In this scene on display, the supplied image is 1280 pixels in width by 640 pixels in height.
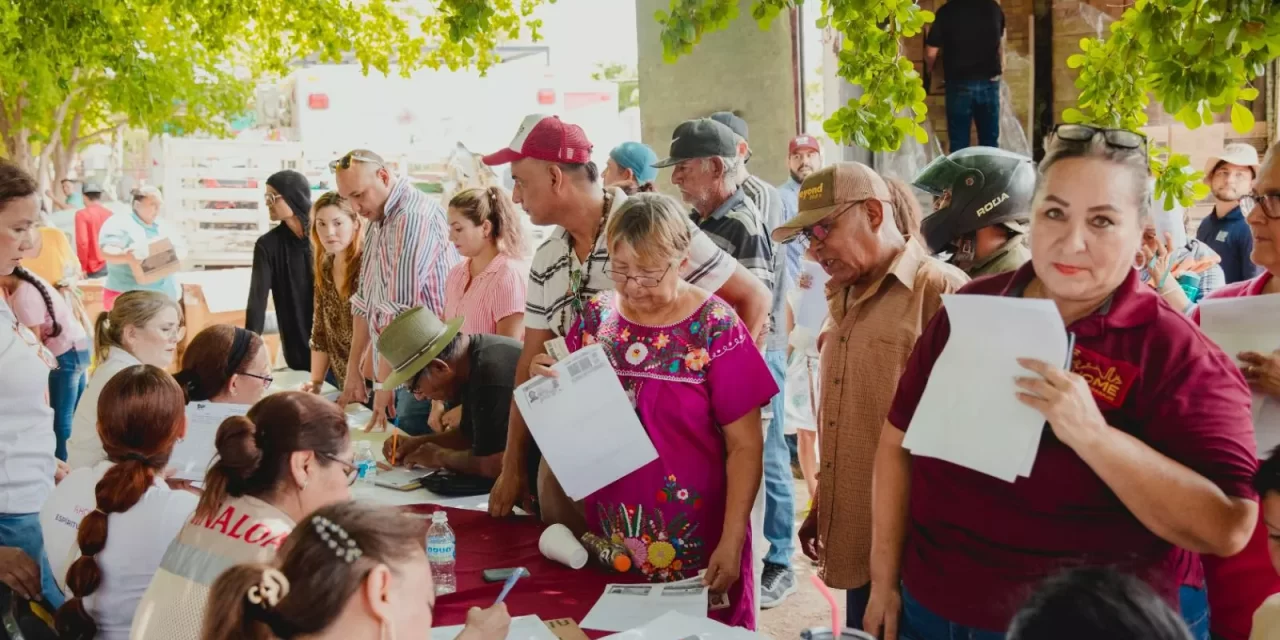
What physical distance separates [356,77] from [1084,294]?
13582mm

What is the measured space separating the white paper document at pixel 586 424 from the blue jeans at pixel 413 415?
170cm

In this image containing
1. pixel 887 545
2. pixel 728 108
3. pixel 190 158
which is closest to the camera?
Answer: pixel 887 545

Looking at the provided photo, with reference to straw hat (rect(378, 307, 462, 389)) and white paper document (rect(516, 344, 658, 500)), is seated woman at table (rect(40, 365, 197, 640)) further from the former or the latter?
straw hat (rect(378, 307, 462, 389))

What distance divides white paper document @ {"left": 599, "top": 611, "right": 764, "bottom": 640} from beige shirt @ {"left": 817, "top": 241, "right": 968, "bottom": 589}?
356 millimetres

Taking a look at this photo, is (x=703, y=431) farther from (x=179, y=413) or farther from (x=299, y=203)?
(x=299, y=203)

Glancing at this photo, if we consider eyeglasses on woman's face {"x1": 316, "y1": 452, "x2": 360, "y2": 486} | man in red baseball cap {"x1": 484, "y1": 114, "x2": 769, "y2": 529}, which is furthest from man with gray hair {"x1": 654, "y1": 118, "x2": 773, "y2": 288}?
eyeglasses on woman's face {"x1": 316, "y1": 452, "x2": 360, "y2": 486}

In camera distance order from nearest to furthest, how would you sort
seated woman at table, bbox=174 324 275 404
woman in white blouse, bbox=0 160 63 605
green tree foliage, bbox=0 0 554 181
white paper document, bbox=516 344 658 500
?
1. white paper document, bbox=516 344 658 500
2. woman in white blouse, bbox=0 160 63 605
3. seated woman at table, bbox=174 324 275 404
4. green tree foliage, bbox=0 0 554 181

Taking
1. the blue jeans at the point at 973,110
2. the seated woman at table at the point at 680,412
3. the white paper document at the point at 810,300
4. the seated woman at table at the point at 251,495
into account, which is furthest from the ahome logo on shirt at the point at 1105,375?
the blue jeans at the point at 973,110

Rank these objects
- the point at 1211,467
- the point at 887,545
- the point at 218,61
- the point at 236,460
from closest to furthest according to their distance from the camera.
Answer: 1. the point at 1211,467
2. the point at 887,545
3. the point at 236,460
4. the point at 218,61

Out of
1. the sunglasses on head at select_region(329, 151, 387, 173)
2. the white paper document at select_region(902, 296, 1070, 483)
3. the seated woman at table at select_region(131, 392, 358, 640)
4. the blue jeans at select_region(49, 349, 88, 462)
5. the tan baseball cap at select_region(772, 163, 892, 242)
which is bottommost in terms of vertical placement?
the blue jeans at select_region(49, 349, 88, 462)

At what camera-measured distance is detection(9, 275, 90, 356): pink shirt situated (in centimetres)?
454

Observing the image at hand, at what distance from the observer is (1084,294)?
162cm

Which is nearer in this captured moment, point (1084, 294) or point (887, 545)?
point (1084, 294)

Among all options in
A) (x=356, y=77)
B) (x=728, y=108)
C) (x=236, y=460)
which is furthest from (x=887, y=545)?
(x=356, y=77)
